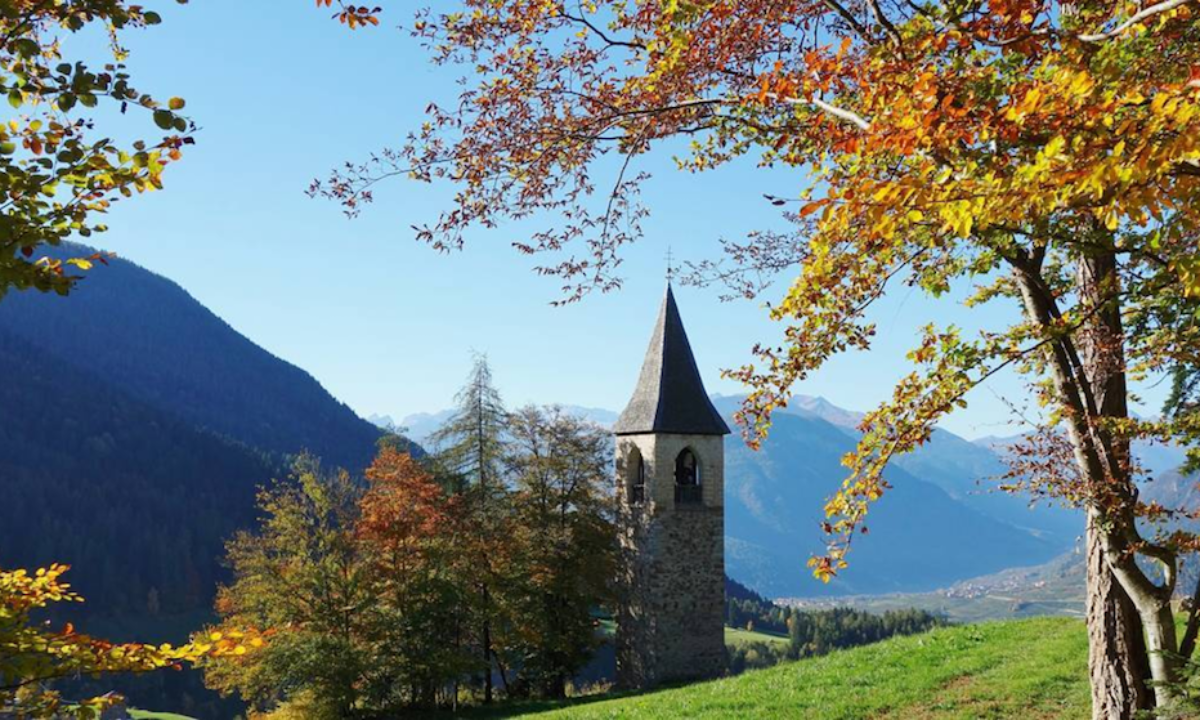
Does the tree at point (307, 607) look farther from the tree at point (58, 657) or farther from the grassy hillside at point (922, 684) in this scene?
the tree at point (58, 657)

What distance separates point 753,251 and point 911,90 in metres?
2.94

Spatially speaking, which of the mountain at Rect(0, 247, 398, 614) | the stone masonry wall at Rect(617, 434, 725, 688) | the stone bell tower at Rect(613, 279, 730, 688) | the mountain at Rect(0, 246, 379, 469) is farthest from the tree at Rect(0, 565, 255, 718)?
the mountain at Rect(0, 246, 379, 469)

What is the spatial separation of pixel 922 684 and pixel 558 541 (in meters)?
19.3

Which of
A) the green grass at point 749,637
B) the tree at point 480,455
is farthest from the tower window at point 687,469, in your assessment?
the green grass at point 749,637

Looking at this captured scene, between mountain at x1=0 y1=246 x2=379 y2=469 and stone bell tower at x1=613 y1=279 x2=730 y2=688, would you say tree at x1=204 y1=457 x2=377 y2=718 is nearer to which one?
stone bell tower at x1=613 y1=279 x2=730 y2=688

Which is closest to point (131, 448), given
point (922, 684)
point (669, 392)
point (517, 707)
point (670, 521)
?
point (669, 392)

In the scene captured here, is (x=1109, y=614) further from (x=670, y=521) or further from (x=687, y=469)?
(x=687, y=469)

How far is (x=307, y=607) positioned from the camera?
2695cm

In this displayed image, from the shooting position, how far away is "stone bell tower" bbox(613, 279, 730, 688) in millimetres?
28344

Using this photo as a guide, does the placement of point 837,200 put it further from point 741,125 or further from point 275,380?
point 275,380

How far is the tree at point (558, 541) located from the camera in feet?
97.0

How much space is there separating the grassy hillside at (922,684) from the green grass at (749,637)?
244ft

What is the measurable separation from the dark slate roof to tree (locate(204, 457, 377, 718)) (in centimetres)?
999

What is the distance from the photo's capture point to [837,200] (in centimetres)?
388
